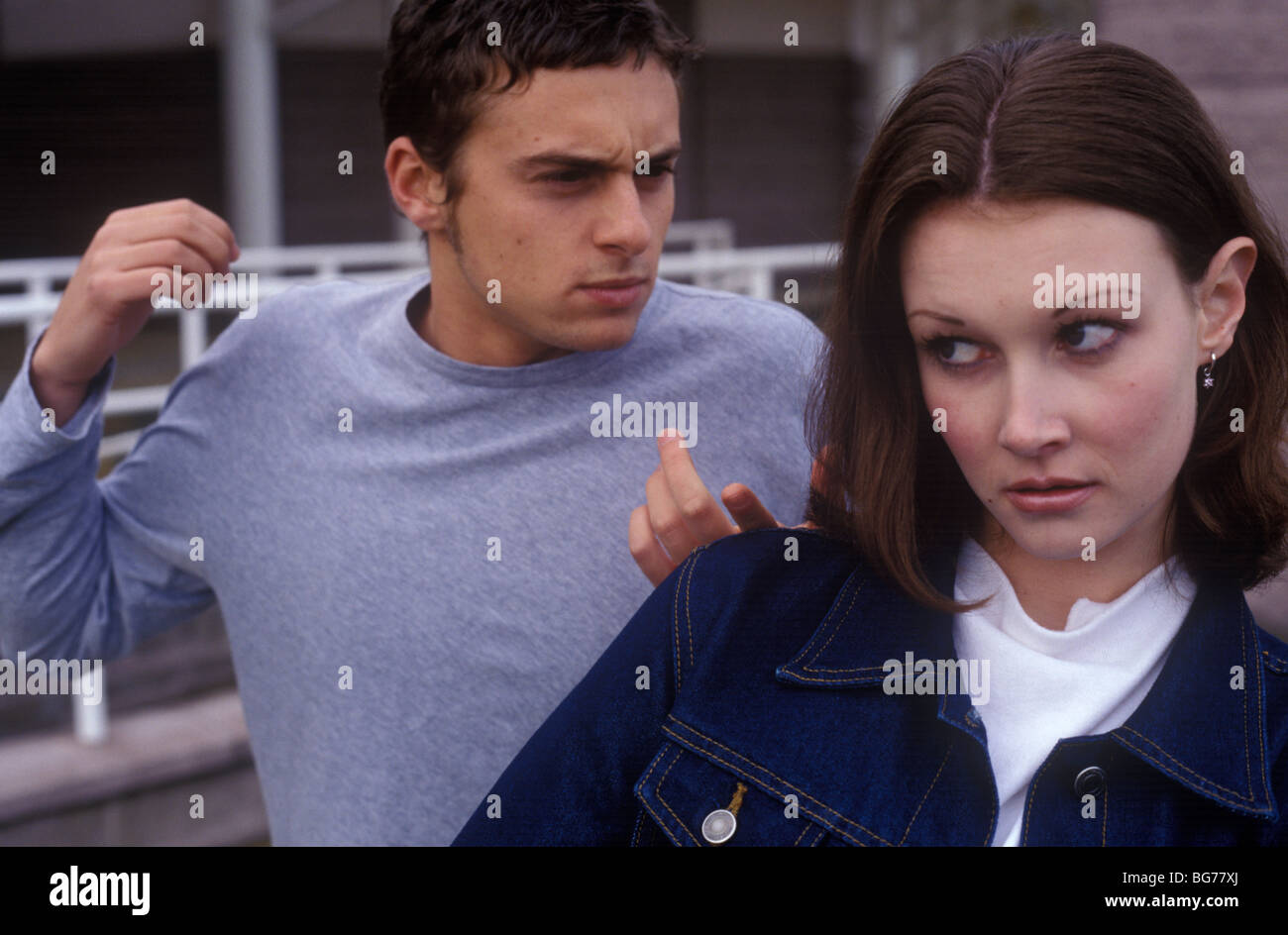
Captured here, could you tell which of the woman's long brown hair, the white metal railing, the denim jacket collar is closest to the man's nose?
the woman's long brown hair

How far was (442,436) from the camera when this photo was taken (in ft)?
5.70

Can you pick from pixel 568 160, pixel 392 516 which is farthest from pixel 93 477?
pixel 568 160

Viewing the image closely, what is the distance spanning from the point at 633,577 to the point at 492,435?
0.26 m

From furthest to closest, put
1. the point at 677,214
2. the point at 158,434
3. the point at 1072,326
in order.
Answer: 1. the point at 677,214
2. the point at 158,434
3. the point at 1072,326

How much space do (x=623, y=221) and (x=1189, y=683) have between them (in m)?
0.81

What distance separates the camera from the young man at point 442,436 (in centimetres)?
164

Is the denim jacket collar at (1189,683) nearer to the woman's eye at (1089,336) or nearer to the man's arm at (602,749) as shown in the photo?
the man's arm at (602,749)

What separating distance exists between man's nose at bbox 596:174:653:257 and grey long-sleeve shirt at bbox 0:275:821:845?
0.17m

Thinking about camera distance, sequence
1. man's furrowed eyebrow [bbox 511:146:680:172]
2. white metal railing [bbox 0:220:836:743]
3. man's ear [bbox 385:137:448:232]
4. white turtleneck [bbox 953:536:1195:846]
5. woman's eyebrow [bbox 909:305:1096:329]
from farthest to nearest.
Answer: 1. white metal railing [bbox 0:220:836:743]
2. man's ear [bbox 385:137:448:232]
3. man's furrowed eyebrow [bbox 511:146:680:172]
4. white turtleneck [bbox 953:536:1195:846]
5. woman's eyebrow [bbox 909:305:1096:329]

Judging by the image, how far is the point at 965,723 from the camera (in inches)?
52.4

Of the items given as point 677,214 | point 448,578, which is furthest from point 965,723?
point 677,214

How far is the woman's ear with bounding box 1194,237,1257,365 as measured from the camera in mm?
1277

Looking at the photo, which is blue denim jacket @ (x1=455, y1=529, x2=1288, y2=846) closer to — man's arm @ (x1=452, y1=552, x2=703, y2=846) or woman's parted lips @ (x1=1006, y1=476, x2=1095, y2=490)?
man's arm @ (x1=452, y1=552, x2=703, y2=846)
